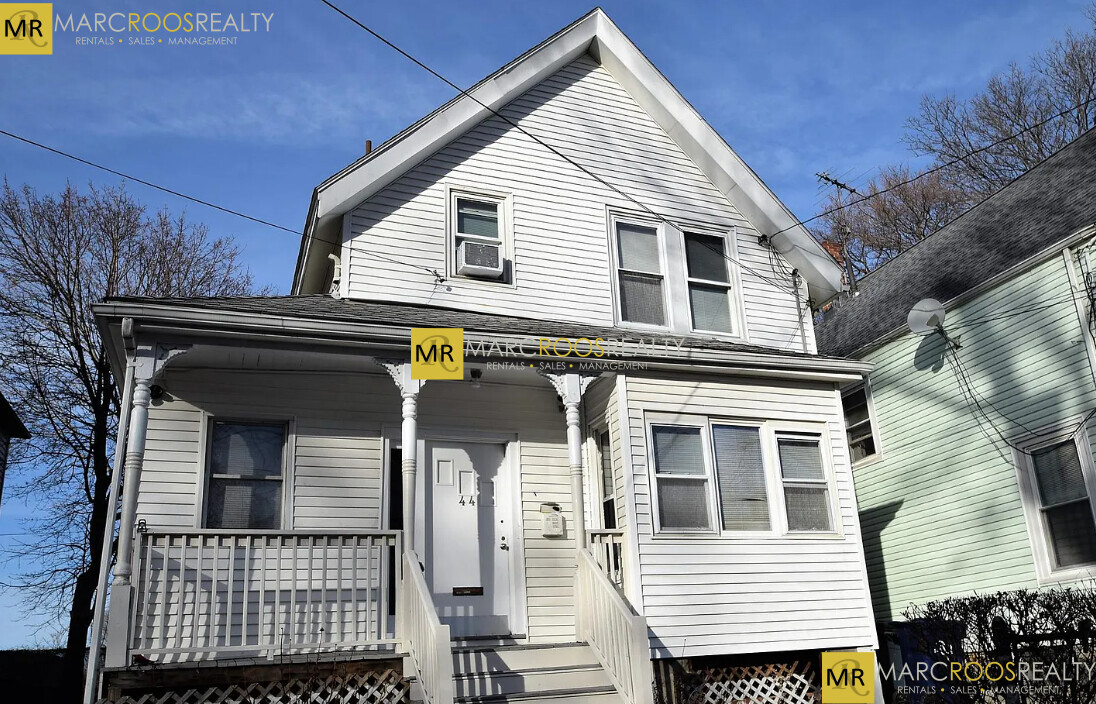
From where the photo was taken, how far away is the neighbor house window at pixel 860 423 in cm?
1359

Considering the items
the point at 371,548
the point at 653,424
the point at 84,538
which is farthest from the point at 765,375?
the point at 84,538

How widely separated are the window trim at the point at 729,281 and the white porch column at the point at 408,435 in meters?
4.30

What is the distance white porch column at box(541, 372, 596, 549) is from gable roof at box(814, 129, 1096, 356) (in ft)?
20.1

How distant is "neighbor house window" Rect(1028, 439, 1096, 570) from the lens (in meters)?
10.1

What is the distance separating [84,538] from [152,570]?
45.7 ft

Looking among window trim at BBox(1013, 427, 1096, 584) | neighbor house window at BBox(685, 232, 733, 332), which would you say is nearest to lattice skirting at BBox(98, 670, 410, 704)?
neighbor house window at BBox(685, 232, 733, 332)

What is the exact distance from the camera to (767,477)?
10.0m

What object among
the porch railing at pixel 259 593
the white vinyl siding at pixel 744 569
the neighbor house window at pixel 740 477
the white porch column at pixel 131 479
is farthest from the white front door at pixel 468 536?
the white porch column at pixel 131 479

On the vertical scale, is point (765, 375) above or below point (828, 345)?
below

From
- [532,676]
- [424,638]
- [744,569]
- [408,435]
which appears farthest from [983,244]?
[424,638]

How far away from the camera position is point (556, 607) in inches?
372

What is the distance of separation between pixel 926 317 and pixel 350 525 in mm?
8190

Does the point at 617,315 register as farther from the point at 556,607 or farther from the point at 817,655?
the point at 817,655

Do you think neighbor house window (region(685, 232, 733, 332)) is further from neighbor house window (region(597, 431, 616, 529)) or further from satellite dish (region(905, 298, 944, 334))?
satellite dish (region(905, 298, 944, 334))
